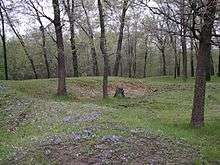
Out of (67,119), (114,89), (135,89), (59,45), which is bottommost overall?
(67,119)

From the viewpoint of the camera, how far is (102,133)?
17688 millimetres

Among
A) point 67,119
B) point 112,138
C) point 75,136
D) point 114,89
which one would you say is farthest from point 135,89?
point 112,138

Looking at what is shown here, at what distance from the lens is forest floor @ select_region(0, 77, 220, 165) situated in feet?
50.1

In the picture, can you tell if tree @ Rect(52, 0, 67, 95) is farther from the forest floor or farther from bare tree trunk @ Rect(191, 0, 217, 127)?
bare tree trunk @ Rect(191, 0, 217, 127)

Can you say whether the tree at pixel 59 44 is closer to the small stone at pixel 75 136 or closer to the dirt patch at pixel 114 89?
the dirt patch at pixel 114 89

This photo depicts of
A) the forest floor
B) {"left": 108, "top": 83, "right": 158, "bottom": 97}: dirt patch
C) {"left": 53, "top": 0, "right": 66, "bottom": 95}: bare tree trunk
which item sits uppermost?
{"left": 53, "top": 0, "right": 66, "bottom": 95}: bare tree trunk

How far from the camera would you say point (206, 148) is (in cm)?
1719

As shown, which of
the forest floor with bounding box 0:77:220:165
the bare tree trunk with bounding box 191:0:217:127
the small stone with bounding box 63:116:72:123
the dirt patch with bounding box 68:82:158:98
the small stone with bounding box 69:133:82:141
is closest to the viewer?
the forest floor with bounding box 0:77:220:165

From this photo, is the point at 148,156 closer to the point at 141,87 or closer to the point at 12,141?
the point at 12,141

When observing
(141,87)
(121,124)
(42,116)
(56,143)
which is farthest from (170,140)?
(141,87)

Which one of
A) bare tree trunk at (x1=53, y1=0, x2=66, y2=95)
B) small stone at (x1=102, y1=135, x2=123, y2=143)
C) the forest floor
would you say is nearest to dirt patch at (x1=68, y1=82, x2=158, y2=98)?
bare tree trunk at (x1=53, y1=0, x2=66, y2=95)

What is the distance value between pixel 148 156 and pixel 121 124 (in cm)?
473

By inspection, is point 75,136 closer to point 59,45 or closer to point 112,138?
point 112,138

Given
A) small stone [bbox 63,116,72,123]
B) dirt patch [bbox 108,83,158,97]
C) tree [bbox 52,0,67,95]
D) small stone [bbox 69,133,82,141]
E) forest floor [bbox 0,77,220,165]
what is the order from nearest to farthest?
forest floor [bbox 0,77,220,165] → small stone [bbox 69,133,82,141] → small stone [bbox 63,116,72,123] → tree [bbox 52,0,67,95] → dirt patch [bbox 108,83,158,97]
